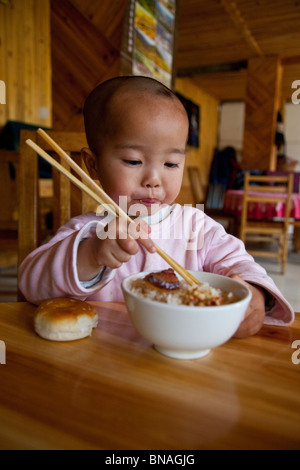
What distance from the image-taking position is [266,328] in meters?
0.63

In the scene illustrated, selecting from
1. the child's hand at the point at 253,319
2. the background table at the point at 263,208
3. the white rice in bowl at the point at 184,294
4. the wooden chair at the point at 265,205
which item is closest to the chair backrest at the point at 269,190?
the wooden chair at the point at 265,205

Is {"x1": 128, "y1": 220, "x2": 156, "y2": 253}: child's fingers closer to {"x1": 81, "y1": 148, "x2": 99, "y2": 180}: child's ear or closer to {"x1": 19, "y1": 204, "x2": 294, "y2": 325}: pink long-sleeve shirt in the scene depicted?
{"x1": 19, "y1": 204, "x2": 294, "y2": 325}: pink long-sleeve shirt

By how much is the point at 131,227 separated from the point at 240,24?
18.5 feet

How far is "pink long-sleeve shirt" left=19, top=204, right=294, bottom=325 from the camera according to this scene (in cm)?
64

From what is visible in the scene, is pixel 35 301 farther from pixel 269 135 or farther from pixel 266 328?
pixel 269 135

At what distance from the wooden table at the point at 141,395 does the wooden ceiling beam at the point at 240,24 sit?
5179 mm

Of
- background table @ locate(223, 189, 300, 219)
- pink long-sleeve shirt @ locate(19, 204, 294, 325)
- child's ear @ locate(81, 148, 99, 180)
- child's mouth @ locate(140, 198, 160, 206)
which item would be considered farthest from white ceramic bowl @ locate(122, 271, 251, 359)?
background table @ locate(223, 189, 300, 219)

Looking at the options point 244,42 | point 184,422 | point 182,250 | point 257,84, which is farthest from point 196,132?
point 184,422

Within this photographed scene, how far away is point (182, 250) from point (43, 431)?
2.00 feet

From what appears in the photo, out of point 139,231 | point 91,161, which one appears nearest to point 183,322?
point 139,231

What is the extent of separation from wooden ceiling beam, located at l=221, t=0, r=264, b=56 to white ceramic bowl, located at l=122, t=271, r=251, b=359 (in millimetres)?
5170

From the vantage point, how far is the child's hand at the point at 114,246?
0.54 metres

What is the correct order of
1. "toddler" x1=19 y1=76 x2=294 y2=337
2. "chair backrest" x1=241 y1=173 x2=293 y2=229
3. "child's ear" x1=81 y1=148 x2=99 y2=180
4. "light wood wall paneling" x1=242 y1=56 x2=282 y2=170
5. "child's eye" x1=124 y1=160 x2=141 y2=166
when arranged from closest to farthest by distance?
"toddler" x1=19 y1=76 x2=294 y2=337 → "child's eye" x1=124 y1=160 x2=141 y2=166 → "child's ear" x1=81 y1=148 x2=99 y2=180 → "chair backrest" x1=241 y1=173 x2=293 y2=229 → "light wood wall paneling" x1=242 y1=56 x2=282 y2=170

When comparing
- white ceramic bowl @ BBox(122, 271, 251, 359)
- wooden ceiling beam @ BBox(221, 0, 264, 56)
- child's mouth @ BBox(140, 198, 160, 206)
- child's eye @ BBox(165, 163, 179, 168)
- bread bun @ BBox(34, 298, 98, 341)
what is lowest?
bread bun @ BBox(34, 298, 98, 341)
